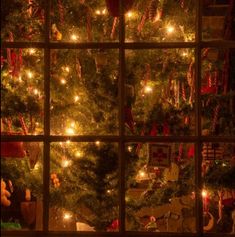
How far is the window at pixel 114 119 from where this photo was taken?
102 inches

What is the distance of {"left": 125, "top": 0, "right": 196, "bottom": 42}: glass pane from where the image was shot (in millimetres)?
3021

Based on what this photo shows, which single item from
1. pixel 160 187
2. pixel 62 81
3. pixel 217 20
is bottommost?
pixel 160 187

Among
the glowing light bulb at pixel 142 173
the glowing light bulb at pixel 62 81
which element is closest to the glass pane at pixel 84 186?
the glowing light bulb at pixel 142 173

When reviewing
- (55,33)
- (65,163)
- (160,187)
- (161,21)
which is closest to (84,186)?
(65,163)

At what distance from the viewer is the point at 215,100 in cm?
292

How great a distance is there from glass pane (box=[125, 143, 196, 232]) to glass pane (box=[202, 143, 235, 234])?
0.11 m

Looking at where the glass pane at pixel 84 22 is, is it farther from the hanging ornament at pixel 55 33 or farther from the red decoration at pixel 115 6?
the red decoration at pixel 115 6

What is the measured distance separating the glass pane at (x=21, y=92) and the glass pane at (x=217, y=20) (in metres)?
0.97

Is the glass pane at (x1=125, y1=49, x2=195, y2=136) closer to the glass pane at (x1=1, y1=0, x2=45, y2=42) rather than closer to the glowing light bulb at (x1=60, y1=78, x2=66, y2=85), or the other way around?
the glowing light bulb at (x1=60, y1=78, x2=66, y2=85)

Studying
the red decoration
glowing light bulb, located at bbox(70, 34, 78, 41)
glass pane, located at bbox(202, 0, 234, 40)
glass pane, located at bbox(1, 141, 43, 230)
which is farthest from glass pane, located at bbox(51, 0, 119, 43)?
glass pane, located at bbox(1, 141, 43, 230)

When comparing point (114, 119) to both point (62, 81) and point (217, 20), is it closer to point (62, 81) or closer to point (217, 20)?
point (62, 81)

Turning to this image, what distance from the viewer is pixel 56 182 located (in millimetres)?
2963

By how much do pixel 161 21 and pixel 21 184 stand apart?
51.4 inches

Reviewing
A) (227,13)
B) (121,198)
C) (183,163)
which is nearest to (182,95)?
(183,163)
